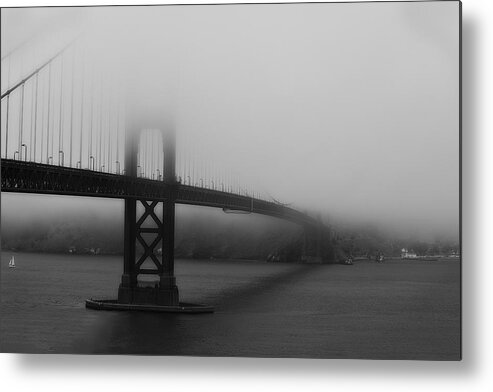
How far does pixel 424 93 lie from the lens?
4957mm

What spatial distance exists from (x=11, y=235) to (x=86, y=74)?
112 centimetres

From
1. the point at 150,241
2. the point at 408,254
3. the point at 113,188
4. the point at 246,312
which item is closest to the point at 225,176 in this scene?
the point at 150,241

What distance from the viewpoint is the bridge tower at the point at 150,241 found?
5.16 meters

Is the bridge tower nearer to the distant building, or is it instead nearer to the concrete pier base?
the concrete pier base

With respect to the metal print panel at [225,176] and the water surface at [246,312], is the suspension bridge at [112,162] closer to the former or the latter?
the metal print panel at [225,176]

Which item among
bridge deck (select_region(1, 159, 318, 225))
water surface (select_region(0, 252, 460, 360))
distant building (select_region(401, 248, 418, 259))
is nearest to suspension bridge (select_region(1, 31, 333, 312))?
bridge deck (select_region(1, 159, 318, 225))

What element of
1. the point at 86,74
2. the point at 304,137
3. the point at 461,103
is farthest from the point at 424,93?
the point at 86,74

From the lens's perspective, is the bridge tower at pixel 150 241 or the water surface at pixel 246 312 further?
the bridge tower at pixel 150 241

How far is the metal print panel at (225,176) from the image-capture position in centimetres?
497

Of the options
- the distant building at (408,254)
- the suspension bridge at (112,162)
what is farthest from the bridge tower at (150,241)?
the distant building at (408,254)

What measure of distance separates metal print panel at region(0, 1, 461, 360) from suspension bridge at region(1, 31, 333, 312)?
12mm

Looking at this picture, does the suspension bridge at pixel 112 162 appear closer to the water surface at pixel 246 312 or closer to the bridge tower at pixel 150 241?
the bridge tower at pixel 150 241

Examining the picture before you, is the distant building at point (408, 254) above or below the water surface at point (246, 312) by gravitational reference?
above

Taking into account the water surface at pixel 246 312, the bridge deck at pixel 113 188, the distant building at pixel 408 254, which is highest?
the bridge deck at pixel 113 188
